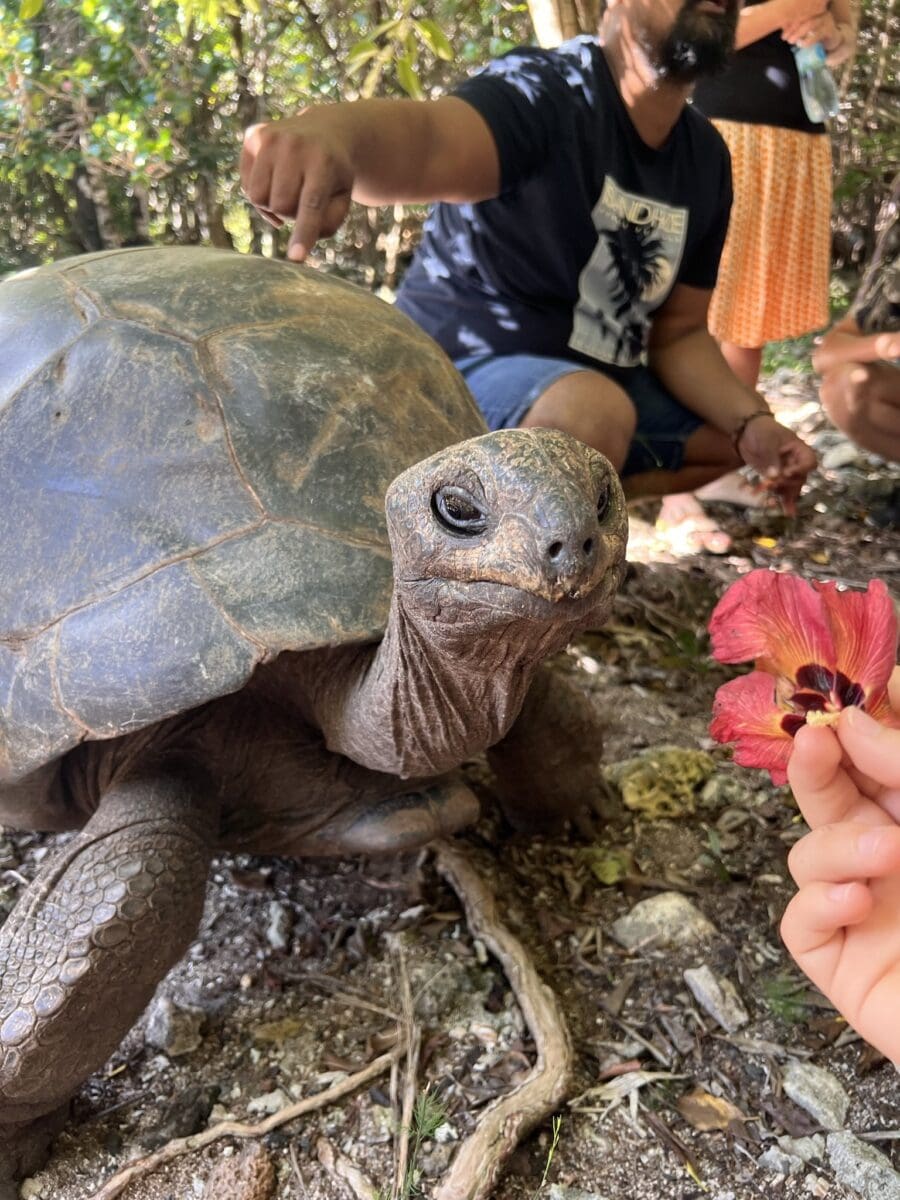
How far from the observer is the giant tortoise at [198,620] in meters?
1.42

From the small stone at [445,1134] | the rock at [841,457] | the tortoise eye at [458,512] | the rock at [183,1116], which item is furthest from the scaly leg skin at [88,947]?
the rock at [841,457]

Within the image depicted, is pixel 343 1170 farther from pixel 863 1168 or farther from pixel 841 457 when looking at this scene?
pixel 841 457

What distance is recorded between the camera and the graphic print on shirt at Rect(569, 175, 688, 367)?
288cm

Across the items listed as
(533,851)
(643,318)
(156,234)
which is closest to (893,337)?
(643,318)

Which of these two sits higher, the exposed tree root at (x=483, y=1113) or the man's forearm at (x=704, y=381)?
the man's forearm at (x=704, y=381)

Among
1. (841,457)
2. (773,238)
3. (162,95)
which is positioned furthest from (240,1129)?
(162,95)

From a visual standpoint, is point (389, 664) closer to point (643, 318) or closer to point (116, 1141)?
point (116, 1141)

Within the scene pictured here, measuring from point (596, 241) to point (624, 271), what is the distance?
0.47ft

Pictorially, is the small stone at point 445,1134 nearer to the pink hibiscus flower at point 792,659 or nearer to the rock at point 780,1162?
the rock at point 780,1162

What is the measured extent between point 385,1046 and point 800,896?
1.01 m

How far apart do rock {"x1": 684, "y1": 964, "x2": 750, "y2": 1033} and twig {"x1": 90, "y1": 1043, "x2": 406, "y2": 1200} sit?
55cm

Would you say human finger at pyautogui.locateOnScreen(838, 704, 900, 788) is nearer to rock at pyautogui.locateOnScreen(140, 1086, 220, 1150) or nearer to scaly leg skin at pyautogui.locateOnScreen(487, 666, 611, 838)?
scaly leg skin at pyautogui.locateOnScreen(487, 666, 611, 838)

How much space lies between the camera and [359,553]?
153cm

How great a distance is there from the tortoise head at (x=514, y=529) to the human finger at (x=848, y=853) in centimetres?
33
